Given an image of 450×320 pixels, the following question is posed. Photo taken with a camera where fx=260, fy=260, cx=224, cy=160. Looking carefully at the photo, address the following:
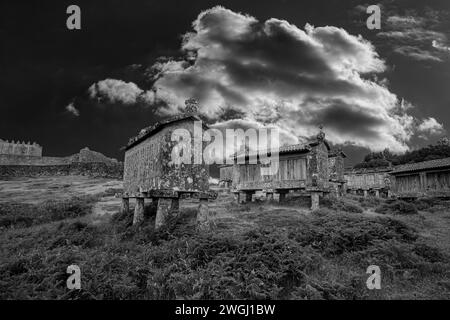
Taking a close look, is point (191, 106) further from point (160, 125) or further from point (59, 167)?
point (59, 167)

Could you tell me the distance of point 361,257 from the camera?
873cm

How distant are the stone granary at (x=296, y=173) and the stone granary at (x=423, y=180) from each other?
470 inches

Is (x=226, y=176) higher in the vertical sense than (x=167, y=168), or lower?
lower

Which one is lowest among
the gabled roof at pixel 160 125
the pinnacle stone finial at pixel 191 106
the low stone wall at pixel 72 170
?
the low stone wall at pixel 72 170

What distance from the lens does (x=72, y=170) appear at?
3847 cm

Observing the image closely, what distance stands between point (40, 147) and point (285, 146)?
7889 centimetres

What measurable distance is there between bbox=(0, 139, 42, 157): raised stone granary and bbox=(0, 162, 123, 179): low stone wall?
34.7 meters

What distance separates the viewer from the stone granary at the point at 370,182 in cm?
3828

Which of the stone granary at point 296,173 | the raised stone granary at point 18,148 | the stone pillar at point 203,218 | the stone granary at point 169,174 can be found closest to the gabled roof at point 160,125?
the stone granary at point 169,174

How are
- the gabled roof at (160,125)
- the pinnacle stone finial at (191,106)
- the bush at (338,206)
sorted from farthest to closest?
1. the bush at (338,206)
2. the pinnacle stone finial at (191,106)
3. the gabled roof at (160,125)

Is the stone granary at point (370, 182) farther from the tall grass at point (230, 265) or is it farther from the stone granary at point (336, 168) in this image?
the tall grass at point (230, 265)

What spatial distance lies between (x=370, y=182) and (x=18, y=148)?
3262 inches

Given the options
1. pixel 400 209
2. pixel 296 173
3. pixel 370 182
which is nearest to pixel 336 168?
pixel 400 209

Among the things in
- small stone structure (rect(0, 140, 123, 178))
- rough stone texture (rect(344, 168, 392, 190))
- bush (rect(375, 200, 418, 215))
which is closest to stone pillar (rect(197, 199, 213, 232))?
bush (rect(375, 200, 418, 215))
